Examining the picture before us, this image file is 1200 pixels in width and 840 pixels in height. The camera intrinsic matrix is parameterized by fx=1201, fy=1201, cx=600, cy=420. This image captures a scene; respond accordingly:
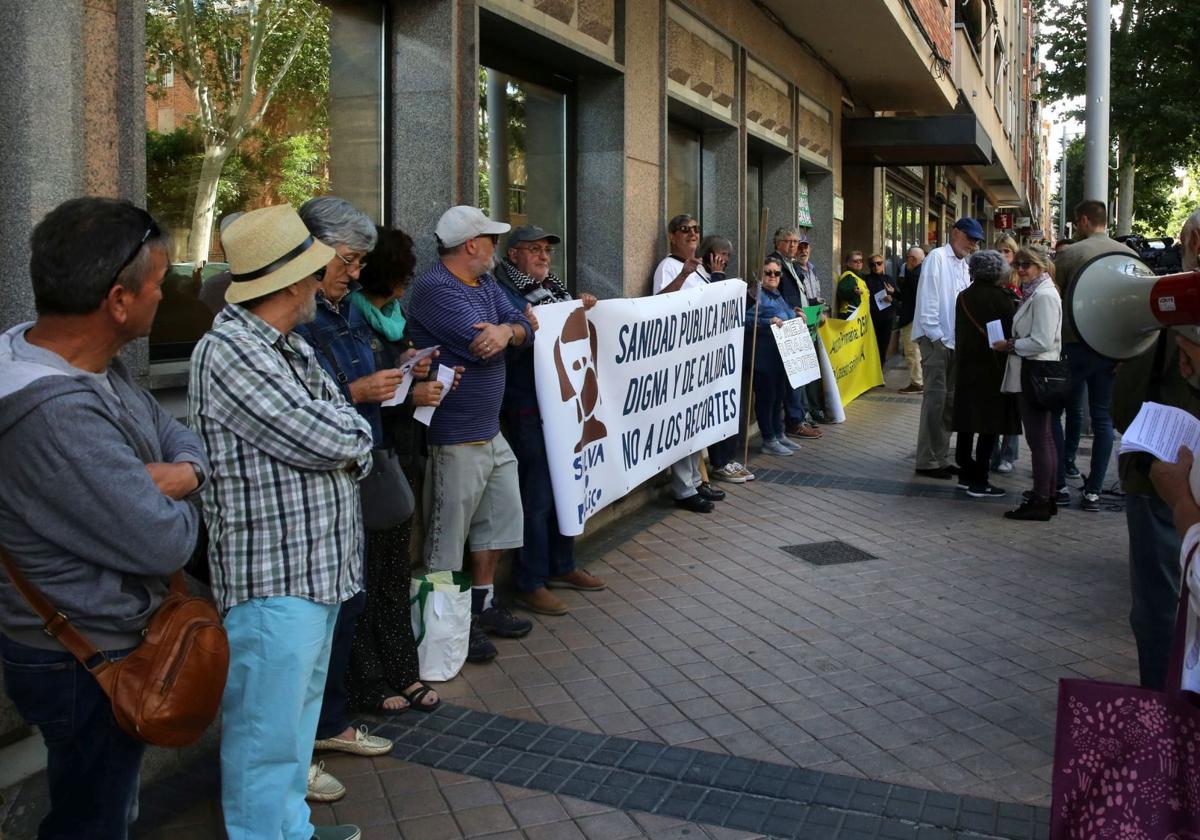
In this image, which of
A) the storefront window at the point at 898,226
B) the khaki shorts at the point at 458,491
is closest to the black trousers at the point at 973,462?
the khaki shorts at the point at 458,491

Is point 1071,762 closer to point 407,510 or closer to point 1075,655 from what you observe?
point 407,510

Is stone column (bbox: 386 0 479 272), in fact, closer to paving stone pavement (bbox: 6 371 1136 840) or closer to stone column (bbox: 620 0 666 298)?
paving stone pavement (bbox: 6 371 1136 840)

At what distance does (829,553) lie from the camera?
7.19 metres

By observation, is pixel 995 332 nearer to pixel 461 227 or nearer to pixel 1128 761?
pixel 461 227

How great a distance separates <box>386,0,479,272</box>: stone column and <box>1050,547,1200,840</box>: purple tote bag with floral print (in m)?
4.08

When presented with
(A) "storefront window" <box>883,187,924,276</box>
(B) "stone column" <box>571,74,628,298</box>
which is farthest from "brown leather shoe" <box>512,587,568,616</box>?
(A) "storefront window" <box>883,187,924,276</box>

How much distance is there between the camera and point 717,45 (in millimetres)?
10406

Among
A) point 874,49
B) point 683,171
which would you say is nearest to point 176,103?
point 683,171

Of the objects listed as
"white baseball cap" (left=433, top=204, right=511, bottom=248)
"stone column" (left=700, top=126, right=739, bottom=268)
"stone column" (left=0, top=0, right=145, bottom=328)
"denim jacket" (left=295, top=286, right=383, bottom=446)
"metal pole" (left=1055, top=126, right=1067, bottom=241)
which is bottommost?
"denim jacket" (left=295, top=286, right=383, bottom=446)

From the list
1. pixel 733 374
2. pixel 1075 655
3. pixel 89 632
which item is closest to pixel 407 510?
pixel 89 632

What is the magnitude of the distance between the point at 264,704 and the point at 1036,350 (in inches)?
244

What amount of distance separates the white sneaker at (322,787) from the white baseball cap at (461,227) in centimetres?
226

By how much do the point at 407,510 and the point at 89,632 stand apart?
1.67 meters

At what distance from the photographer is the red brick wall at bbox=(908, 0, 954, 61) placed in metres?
14.1
